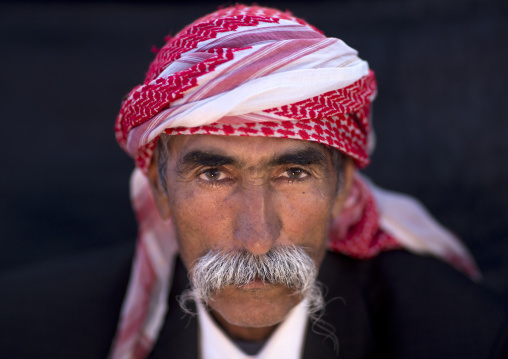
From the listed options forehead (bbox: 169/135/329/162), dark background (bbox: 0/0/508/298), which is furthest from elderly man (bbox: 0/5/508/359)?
dark background (bbox: 0/0/508/298)

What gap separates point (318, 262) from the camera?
2156 millimetres

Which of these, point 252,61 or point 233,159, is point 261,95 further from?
point 233,159

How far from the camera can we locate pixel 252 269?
1.88 meters

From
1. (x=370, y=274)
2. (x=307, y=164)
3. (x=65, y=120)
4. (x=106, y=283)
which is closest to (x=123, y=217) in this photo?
(x=65, y=120)

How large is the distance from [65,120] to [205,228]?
2987mm

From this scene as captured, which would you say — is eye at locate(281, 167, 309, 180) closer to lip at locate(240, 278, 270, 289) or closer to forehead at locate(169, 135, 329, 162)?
forehead at locate(169, 135, 329, 162)

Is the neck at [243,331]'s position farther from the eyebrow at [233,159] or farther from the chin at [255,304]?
the eyebrow at [233,159]

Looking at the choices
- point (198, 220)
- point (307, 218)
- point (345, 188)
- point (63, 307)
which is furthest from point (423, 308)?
point (63, 307)

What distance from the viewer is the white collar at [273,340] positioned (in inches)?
87.7

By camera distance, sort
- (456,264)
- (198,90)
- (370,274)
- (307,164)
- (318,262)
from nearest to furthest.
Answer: (198,90)
(307,164)
(318,262)
(370,274)
(456,264)

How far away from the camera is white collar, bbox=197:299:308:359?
223 centimetres

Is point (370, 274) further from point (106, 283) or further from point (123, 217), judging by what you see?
point (123, 217)

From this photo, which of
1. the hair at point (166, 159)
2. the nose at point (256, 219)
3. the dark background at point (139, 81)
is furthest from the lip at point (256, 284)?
the dark background at point (139, 81)

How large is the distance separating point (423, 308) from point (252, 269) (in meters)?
0.99
